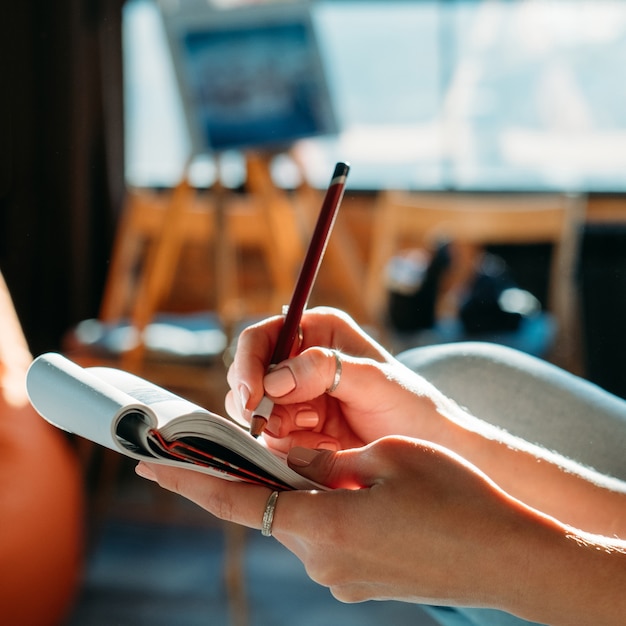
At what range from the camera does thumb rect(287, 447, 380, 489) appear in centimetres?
49

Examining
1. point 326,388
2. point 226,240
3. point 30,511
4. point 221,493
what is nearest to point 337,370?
point 326,388

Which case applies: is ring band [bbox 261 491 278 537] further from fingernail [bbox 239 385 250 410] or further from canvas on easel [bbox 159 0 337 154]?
canvas on easel [bbox 159 0 337 154]

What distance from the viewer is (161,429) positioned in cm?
47

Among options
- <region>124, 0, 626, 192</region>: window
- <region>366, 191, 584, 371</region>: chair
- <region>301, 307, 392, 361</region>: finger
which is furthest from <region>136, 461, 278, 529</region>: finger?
<region>124, 0, 626, 192</region>: window

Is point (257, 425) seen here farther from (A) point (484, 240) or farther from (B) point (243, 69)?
(A) point (484, 240)

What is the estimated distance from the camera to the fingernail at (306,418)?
64cm

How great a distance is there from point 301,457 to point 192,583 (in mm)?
1224

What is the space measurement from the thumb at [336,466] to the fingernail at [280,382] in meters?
0.07

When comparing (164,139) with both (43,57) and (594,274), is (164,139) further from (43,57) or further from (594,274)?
(594,274)

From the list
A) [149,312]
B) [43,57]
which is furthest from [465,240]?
[43,57]


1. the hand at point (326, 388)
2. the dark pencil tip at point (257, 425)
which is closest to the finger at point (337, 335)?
the hand at point (326, 388)

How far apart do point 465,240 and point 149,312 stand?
3.69 ft

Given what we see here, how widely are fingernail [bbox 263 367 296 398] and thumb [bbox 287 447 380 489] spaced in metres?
0.07

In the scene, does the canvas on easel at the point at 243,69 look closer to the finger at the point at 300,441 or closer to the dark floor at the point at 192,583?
the dark floor at the point at 192,583
